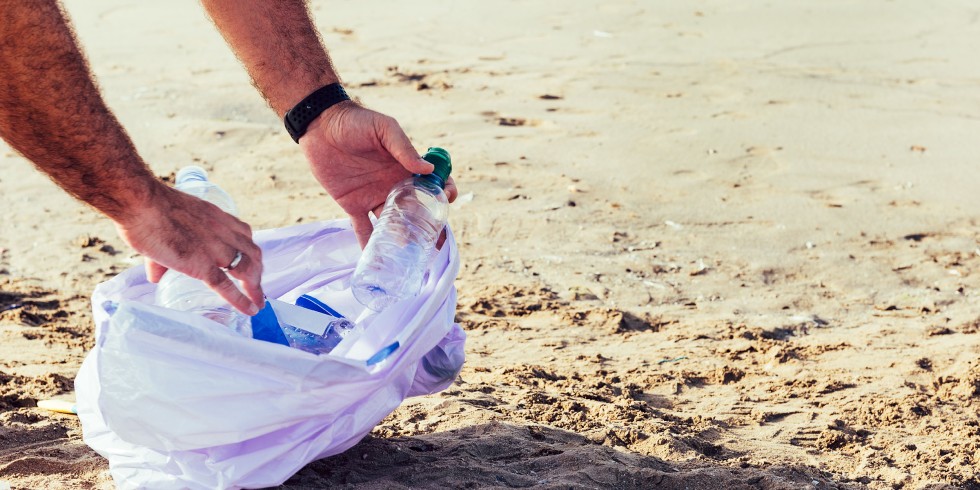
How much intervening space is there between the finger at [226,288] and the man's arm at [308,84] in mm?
598

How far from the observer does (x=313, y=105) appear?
2.42m

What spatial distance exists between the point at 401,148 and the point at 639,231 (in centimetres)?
210

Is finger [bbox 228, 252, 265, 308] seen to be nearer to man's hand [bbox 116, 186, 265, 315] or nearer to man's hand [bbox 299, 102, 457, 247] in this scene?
man's hand [bbox 116, 186, 265, 315]

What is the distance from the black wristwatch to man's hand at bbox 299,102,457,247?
1 cm

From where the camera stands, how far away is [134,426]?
5.94 feet

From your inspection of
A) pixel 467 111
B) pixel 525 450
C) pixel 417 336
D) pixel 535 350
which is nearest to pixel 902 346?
pixel 535 350

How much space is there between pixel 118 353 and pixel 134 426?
141 mm

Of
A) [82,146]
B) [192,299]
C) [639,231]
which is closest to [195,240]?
[82,146]

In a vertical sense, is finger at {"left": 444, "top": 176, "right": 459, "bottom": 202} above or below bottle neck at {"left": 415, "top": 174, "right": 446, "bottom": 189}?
below

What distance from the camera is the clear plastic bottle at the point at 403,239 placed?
7.45 ft

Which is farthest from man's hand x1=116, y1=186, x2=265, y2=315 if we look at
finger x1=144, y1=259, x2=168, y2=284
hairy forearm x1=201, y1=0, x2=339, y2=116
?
hairy forearm x1=201, y1=0, x2=339, y2=116

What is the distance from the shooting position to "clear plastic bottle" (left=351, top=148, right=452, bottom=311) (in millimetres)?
2271

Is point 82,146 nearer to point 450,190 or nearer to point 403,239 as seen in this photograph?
point 403,239

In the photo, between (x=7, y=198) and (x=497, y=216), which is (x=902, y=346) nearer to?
(x=497, y=216)
